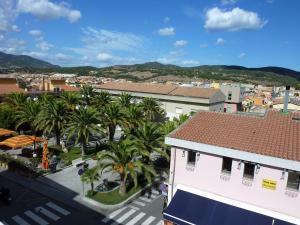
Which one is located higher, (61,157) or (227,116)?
(227,116)


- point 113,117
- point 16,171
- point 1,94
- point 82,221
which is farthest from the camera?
point 1,94

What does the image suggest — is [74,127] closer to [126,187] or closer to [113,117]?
[113,117]

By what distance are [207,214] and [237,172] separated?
3341 mm

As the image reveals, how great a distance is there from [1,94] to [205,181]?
167 ft

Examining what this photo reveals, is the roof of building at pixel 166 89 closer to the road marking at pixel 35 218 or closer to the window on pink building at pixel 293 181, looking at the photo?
the window on pink building at pixel 293 181

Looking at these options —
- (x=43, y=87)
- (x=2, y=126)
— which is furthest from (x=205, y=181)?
(x=43, y=87)

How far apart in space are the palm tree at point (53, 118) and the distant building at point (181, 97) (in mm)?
18636

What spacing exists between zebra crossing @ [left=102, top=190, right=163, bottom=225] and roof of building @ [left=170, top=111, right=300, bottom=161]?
299 inches

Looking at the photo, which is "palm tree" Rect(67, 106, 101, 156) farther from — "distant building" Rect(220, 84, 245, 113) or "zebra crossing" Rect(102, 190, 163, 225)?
"distant building" Rect(220, 84, 245, 113)

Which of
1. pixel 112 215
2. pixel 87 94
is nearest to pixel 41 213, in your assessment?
pixel 112 215

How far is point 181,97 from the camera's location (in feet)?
157

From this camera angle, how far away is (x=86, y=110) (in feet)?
119

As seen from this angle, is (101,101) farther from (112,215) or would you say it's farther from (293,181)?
(293,181)

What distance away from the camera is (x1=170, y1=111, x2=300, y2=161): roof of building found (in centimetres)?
1735
